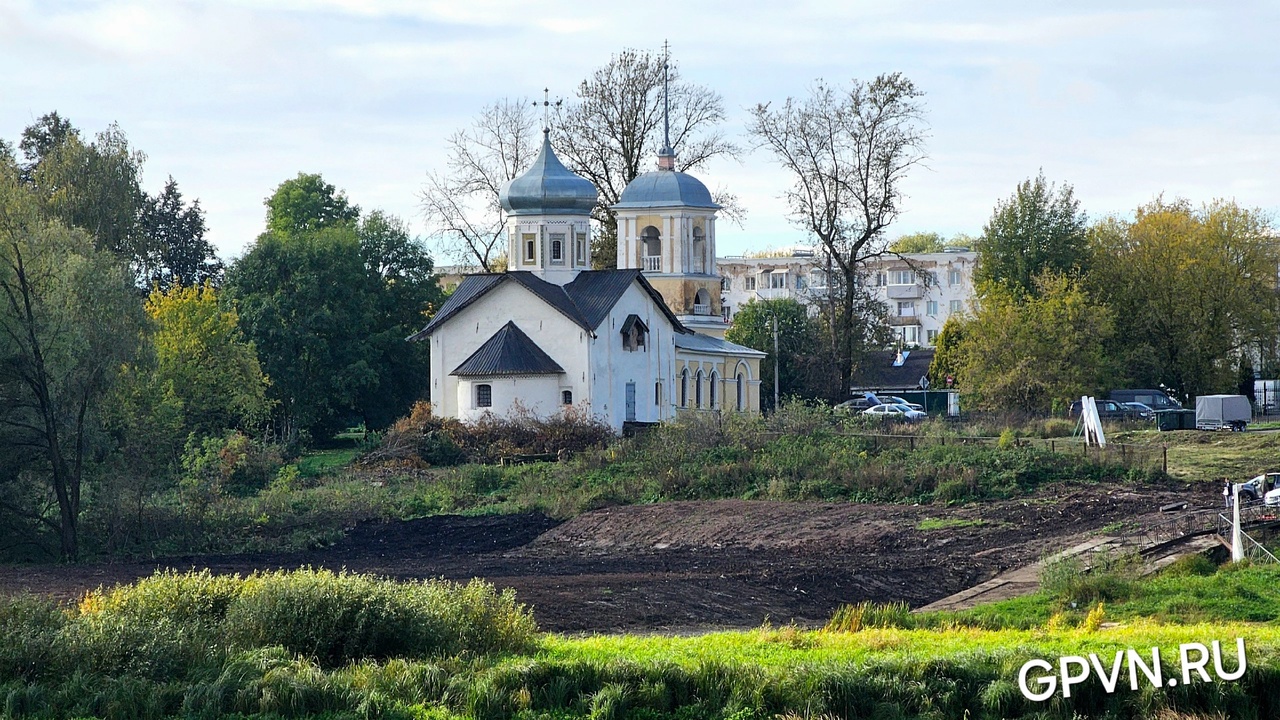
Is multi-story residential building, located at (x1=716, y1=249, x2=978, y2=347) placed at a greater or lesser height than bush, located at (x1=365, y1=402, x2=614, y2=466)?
greater

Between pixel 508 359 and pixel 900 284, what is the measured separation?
7009 cm

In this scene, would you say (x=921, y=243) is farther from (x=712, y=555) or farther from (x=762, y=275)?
(x=712, y=555)

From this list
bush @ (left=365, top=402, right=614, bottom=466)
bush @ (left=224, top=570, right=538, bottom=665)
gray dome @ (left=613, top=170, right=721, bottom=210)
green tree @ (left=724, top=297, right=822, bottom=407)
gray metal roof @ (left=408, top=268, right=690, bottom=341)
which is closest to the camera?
bush @ (left=224, top=570, right=538, bottom=665)

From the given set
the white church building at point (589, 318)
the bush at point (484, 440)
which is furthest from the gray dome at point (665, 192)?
the bush at point (484, 440)

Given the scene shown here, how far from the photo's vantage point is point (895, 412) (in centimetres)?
5850

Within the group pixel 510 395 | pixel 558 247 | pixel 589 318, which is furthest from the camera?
pixel 558 247

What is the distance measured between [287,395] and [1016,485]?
28.8 metres

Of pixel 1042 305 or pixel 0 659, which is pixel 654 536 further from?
pixel 1042 305

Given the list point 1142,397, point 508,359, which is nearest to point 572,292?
point 508,359

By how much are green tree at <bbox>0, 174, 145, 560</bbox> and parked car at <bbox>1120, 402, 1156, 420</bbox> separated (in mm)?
31412

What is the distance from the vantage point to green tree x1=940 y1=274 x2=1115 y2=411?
5538 cm

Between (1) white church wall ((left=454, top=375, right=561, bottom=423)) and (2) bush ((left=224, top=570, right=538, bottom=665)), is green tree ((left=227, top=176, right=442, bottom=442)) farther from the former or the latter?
(2) bush ((left=224, top=570, right=538, bottom=665))

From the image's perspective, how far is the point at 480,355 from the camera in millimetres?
50094

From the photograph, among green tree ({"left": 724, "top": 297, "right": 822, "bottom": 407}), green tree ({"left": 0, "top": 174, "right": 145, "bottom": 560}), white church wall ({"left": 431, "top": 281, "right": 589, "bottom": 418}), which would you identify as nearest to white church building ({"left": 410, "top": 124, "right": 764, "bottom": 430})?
white church wall ({"left": 431, "top": 281, "right": 589, "bottom": 418})
